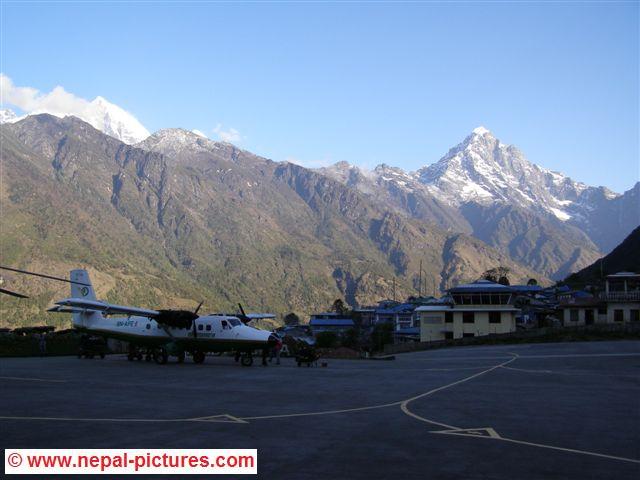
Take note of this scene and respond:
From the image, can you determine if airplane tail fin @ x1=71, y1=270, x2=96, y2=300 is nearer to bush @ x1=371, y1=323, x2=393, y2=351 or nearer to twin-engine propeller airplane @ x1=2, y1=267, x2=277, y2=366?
twin-engine propeller airplane @ x1=2, y1=267, x2=277, y2=366

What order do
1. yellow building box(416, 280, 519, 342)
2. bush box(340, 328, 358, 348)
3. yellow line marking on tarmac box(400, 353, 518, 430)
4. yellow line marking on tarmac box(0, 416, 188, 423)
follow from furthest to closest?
bush box(340, 328, 358, 348) < yellow building box(416, 280, 519, 342) < yellow line marking on tarmac box(0, 416, 188, 423) < yellow line marking on tarmac box(400, 353, 518, 430)

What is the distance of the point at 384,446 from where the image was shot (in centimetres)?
1403

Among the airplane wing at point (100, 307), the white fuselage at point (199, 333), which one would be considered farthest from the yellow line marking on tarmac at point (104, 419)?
the airplane wing at point (100, 307)

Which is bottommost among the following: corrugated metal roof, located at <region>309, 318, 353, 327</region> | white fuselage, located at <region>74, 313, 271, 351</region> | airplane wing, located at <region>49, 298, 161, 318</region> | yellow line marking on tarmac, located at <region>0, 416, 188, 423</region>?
corrugated metal roof, located at <region>309, 318, 353, 327</region>

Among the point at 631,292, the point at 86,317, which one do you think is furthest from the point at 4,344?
the point at 631,292

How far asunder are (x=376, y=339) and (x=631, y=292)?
66.9 metres

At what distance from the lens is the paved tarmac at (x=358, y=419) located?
41.6ft

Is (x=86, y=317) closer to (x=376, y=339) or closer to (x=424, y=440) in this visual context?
(x=424, y=440)

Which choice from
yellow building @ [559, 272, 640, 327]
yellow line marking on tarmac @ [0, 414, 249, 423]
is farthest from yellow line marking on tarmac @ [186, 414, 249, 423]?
yellow building @ [559, 272, 640, 327]

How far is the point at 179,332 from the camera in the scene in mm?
40688

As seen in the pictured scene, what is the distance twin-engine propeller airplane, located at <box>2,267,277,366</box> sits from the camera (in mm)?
38938

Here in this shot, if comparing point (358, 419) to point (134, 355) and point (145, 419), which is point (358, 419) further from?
point (134, 355)

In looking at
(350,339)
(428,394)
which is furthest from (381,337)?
(428,394)

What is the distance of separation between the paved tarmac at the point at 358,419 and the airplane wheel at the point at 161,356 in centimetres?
834
